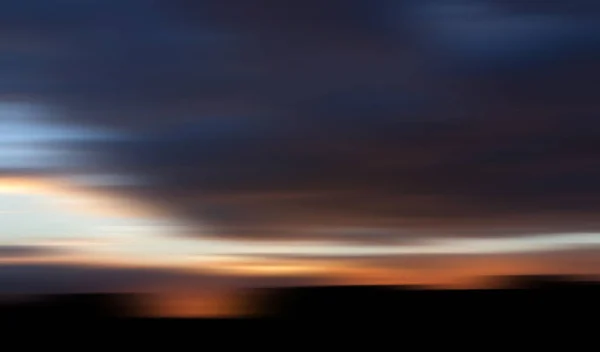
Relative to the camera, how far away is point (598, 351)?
1009 inches

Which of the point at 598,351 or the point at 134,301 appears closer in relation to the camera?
the point at 598,351

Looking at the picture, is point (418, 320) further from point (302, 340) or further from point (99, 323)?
point (99, 323)

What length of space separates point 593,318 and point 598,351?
87 cm

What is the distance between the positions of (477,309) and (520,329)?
64 cm

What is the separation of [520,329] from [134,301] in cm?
422

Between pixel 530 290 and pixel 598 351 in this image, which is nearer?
pixel 598 351

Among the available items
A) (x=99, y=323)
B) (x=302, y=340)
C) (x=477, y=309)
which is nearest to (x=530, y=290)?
(x=477, y=309)

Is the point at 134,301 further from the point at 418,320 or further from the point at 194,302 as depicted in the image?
the point at 418,320

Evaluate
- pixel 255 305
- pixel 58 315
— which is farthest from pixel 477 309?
pixel 58 315

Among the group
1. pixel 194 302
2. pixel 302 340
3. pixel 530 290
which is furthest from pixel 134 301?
pixel 530 290

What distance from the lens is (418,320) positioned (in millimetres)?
26812

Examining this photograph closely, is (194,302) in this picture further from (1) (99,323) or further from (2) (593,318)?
(2) (593,318)

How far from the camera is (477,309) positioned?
2702 centimetres

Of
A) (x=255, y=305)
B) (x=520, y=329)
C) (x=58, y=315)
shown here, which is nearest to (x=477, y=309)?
(x=520, y=329)
